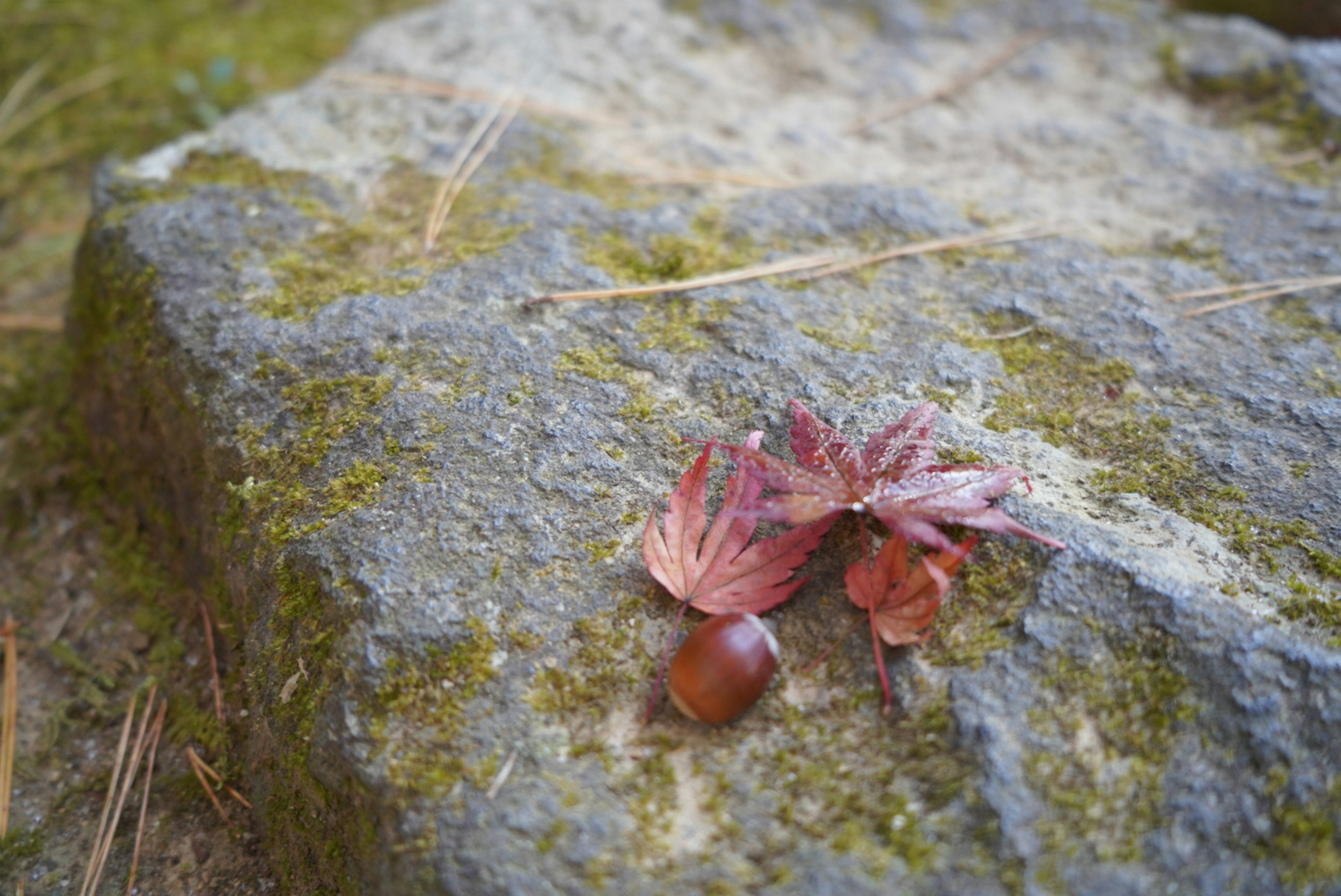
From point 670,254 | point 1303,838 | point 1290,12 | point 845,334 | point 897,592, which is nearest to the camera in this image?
point 1303,838

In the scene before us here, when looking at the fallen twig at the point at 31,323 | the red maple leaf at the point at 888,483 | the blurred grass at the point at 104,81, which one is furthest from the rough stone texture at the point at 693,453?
the blurred grass at the point at 104,81

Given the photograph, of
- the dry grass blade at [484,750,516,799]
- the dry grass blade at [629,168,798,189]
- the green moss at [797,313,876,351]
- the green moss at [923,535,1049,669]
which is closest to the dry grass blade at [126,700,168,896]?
the dry grass blade at [484,750,516,799]

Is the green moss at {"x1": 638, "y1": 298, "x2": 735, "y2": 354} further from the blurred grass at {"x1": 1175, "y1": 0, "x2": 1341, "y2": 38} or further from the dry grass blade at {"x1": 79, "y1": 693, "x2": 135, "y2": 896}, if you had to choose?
the blurred grass at {"x1": 1175, "y1": 0, "x2": 1341, "y2": 38}

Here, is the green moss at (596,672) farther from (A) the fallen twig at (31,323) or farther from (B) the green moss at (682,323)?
(A) the fallen twig at (31,323)

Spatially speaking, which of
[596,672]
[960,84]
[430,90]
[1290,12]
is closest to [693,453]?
[596,672]

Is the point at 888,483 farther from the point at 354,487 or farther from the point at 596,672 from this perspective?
the point at 354,487

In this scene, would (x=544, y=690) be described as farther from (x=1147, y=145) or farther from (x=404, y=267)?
(x=1147, y=145)
